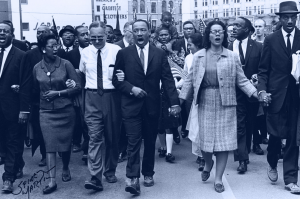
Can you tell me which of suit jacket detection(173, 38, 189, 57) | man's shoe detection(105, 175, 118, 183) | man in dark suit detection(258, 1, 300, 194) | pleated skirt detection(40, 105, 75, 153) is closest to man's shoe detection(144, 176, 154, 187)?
man's shoe detection(105, 175, 118, 183)

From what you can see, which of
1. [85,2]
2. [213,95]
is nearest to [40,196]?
[213,95]

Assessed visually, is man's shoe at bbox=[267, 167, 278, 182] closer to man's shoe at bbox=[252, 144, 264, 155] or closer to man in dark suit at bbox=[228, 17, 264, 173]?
man in dark suit at bbox=[228, 17, 264, 173]

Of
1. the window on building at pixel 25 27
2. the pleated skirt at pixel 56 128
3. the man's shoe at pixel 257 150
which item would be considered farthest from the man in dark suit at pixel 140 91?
the window on building at pixel 25 27

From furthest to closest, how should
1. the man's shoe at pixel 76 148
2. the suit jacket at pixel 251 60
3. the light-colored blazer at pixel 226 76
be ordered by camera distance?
the man's shoe at pixel 76 148 < the suit jacket at pixel 251 60 < the light-colored blazer at pixel 226 76

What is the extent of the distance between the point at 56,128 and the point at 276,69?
10.3 ft

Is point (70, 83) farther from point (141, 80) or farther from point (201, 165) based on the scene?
point (201, 165)

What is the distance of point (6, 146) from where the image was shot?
6898 mm

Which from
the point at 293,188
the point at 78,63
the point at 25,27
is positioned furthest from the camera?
the point at 25,27

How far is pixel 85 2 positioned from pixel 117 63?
126 feet

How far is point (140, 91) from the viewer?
20.9 feet

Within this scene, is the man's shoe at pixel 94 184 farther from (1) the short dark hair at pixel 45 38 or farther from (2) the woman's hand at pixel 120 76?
(1) the short dark hair at pixel 45 38

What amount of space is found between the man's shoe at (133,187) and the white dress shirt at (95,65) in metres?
1.37

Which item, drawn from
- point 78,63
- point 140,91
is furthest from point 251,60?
point 78,63

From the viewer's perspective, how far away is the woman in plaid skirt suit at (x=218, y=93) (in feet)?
21.2
